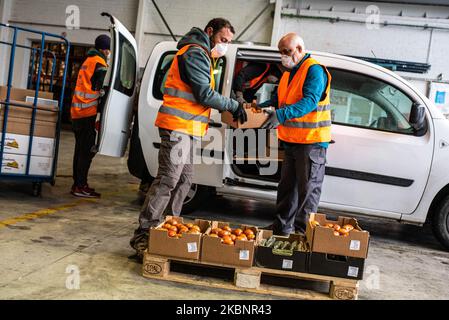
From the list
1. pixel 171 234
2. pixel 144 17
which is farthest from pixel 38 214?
pixel 144 17

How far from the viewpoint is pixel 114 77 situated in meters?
4.27

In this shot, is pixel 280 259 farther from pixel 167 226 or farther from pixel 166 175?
pixel 166 175

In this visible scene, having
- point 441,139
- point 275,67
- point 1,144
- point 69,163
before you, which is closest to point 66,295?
point 1,144

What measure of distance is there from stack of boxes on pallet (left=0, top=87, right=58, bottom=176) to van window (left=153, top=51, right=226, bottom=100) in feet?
3.82

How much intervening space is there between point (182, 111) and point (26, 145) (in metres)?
2.35

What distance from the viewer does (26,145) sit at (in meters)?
4.70

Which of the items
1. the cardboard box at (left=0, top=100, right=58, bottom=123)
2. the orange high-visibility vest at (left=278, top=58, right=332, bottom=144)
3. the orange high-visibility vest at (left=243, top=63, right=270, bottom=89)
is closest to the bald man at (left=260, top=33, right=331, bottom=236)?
the orange high-visibility vest at (left=278, top=58, right=332, bottom=144)

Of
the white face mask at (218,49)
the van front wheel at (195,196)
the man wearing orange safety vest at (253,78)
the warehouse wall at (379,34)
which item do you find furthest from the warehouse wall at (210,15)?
the white face mask at (218,49)

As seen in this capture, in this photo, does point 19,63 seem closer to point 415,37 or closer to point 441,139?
point 415,37

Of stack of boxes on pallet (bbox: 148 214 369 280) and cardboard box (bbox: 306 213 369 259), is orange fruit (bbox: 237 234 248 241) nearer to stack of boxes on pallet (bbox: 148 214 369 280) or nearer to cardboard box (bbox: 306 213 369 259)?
stack of boxes on pallet (bbox: 148 214 369 280)

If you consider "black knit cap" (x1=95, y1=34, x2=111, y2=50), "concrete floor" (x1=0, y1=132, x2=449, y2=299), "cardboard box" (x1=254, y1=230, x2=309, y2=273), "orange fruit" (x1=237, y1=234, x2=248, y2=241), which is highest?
"black knit cap" (x1=95, y1=34, x2=111, y2=50)

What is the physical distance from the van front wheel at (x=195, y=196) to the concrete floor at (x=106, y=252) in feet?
0.93

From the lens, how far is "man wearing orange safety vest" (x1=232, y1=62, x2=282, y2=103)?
15.2 ft

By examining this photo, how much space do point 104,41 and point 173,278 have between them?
128 inches
